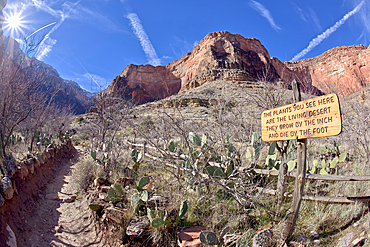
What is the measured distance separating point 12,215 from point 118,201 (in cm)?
176

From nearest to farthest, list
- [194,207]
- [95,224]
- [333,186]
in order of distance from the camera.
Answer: [194,207]
[333,186]
[95,224]

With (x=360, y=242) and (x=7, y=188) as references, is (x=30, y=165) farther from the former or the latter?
(x=360, y=242)

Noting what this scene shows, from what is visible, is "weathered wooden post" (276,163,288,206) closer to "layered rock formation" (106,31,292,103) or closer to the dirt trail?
the dirt trail

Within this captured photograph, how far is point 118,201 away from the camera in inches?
136

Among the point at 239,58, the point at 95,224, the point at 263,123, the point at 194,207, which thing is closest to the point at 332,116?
the point at 263,123

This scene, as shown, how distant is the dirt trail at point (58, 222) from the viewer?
10.5ft

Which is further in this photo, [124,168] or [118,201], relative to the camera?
[124,168]

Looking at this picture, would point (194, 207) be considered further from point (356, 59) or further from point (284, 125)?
point (356, 59)

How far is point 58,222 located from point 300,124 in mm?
4787

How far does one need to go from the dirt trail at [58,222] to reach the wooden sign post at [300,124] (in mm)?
2716

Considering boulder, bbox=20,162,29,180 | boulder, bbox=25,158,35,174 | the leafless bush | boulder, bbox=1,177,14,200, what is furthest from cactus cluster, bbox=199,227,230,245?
boulder, bbox=25,158,35,174

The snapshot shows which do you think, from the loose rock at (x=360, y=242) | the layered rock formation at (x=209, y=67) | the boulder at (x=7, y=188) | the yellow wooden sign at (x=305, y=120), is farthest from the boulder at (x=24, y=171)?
the layered rock formation at (x=209, y=67)

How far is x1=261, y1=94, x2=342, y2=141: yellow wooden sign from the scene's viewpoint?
1.82 meters

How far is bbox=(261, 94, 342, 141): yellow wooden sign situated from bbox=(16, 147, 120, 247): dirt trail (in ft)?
9.54
